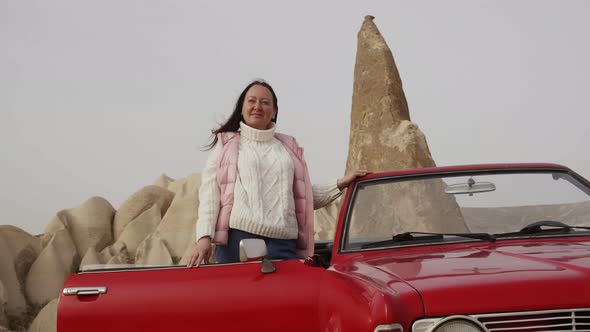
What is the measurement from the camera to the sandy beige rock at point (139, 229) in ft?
151

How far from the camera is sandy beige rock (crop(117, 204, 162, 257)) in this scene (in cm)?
4603

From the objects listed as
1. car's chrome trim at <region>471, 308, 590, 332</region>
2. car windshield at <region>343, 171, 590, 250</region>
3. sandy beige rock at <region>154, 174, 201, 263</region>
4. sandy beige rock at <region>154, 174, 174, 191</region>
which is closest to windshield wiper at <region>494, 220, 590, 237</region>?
car windshield at <region>343, 171, 590, 250</region>

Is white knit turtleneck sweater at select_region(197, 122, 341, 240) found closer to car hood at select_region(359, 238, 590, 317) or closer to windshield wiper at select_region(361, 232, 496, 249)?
windshield wiper at select_region(361, 232, 496, 249)

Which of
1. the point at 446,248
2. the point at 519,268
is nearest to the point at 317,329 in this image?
the point at 446,248

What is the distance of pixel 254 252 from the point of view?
3326 mm

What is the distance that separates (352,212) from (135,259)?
40.5 metres

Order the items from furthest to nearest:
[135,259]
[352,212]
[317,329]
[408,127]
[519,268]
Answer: [135,259]
[408,127]
[352,212]
[317,329]
[519,268]

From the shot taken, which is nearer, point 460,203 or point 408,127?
point 460,203

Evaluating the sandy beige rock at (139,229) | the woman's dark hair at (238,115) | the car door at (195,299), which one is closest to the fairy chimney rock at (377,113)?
the woman's dark hair at (238,115)

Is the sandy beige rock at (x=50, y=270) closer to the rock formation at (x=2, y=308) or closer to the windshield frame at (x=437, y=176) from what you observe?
the rock formation at (x=2, y=308)

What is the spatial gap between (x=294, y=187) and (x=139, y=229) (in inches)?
1722

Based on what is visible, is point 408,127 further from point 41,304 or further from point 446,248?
point 41,304

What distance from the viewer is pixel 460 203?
3.82 metres

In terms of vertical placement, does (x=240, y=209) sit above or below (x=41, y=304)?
above
